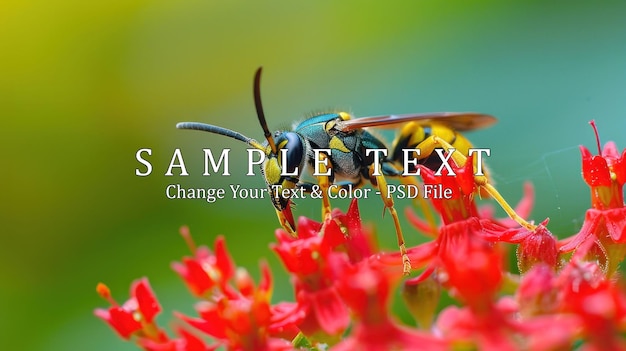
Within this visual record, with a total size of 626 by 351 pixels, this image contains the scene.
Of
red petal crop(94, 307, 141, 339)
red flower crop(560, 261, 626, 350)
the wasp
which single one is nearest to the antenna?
the wasp

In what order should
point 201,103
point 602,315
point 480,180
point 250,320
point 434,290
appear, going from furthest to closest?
1. point 201,103
2. point 480,180
3. point 434,290
4. point 250,320
5. point 602,315

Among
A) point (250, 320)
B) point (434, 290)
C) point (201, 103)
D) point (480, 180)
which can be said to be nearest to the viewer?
point (250, 320)

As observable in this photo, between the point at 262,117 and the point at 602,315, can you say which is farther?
the point at 262,117

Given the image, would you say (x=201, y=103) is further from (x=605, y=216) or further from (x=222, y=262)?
(x=605, y=216)

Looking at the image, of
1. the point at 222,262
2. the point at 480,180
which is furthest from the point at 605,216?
the point at 222,262

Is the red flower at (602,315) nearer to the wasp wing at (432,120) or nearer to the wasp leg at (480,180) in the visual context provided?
the wasp leg at (480,180)

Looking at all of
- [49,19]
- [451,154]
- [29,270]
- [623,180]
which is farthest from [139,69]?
[623,180]
